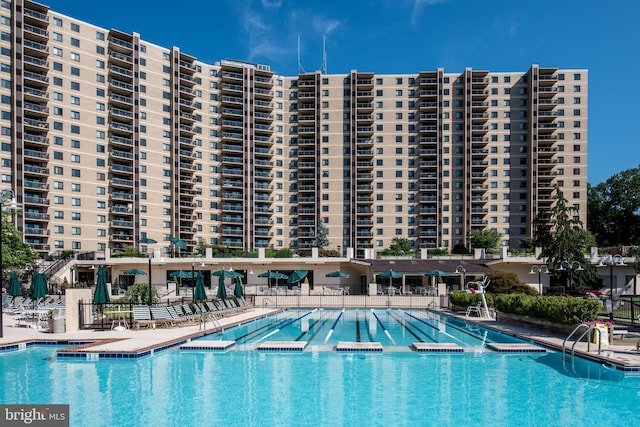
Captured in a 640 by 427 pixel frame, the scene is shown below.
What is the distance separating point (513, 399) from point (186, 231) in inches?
2458

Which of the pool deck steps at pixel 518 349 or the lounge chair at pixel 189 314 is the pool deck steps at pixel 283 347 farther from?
the lounge chair at pixel 189 314

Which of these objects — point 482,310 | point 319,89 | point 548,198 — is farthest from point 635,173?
point 482,310

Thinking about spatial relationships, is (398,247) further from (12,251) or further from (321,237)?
(12,251)

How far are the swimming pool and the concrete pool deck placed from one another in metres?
0.47

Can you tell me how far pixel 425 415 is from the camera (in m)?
9.43

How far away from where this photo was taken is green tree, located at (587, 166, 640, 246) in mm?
77125

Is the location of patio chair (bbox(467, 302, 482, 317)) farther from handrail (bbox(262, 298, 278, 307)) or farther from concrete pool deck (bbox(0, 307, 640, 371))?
handrail (bbox(262, 298, 278, 307))

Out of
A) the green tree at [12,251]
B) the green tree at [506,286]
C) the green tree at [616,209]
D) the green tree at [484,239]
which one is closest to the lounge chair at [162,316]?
the green tree at [12,251]

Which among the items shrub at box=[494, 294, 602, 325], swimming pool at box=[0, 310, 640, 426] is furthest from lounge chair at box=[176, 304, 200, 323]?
shrub at box=[494, 294, 602, 325]

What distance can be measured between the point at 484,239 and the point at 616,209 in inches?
1217

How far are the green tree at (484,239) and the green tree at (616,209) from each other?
2267 cm

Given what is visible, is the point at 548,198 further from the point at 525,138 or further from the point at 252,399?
the point at 252,399

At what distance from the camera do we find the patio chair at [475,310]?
27.7 m

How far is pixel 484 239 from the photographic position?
2520 inches
